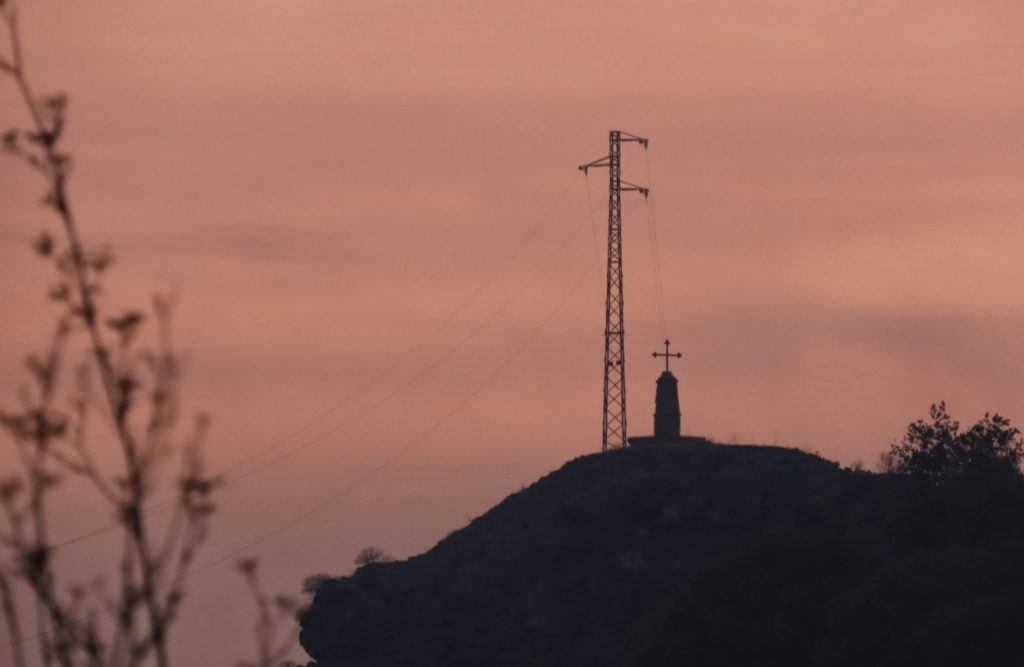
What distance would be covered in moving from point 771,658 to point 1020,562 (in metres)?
14.5

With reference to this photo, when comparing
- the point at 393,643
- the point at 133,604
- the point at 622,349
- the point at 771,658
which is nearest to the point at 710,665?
the point at 771,658

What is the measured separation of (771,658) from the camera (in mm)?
102188

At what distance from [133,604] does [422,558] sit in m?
118

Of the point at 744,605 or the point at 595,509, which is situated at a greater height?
the point at 595,509

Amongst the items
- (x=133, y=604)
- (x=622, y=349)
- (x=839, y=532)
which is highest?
(x=622, y=349)

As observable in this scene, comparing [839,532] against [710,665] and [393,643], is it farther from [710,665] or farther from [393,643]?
[393,643]

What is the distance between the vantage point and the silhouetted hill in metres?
103

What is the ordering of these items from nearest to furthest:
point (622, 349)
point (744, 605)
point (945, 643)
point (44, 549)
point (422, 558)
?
1. point (44, 549)
2. point (945, 643)
3. point (744, 605)
4. point (622, 349)
5. point (422, 558)

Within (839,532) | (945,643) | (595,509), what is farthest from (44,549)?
(595,509)

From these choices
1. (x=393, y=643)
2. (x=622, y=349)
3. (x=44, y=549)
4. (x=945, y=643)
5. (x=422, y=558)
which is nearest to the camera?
(x=44, y=549)

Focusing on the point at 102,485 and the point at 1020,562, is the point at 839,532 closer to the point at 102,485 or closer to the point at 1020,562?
the point at 1020,562

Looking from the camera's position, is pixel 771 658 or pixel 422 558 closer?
pixel 771 658

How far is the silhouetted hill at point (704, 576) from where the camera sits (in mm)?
102625

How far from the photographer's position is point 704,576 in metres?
110
